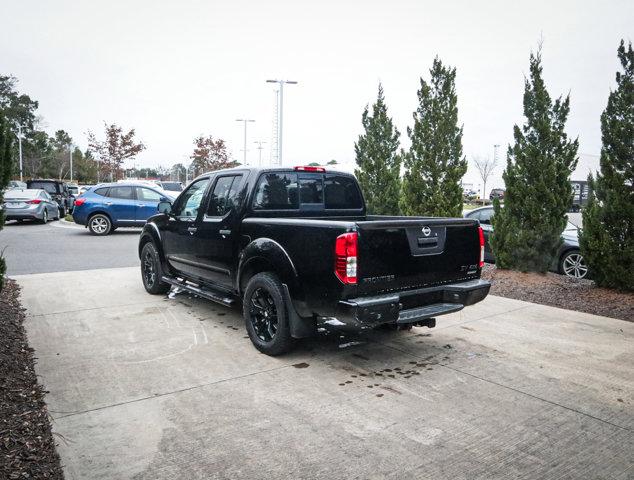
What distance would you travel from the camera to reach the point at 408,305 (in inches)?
175

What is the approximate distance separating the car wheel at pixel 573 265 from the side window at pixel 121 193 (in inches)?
527

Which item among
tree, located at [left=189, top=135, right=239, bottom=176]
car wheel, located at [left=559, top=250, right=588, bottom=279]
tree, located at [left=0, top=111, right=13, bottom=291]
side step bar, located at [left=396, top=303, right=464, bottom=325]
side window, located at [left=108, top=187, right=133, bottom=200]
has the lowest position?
car wheel, located at [left=559, top=250, right=588, bottom=279]

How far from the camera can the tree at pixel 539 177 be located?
8648mm

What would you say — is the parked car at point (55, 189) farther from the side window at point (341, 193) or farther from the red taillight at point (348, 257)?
the red taillight at point (348, 257)

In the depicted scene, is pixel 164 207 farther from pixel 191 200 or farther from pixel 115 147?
pixel 115 147

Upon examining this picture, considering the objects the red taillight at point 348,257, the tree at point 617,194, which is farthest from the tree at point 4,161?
the tree at point 617,194

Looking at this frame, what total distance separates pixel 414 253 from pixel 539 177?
5319 millimetres

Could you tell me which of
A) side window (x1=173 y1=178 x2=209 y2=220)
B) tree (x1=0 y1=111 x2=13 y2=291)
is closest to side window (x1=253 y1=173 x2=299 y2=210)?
side window (x1=173 y1=178 x2=209 y2=220)

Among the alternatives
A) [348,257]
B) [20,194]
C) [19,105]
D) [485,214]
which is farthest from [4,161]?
[19,105]

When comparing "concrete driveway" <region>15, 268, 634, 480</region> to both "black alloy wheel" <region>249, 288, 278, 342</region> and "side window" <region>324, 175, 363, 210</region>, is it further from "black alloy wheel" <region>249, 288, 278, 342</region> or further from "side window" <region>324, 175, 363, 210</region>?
"side window" <region>324, 175, 363, 210</region>

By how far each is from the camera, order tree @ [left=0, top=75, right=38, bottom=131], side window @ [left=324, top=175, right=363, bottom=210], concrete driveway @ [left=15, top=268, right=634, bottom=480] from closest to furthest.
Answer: concrete driveway @ [left=15, top=268, right=634, bottom=480] → side window @ [left=324, top=175, right=363, bottom=210] → tree @ [left=0, top=75, right=38, bottom=131]

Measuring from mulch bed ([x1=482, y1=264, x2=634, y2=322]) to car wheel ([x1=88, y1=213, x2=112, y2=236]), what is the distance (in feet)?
41.1

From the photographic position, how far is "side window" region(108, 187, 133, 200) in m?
16.6

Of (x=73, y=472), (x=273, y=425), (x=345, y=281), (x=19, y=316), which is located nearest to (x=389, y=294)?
(x=345, y=281)
